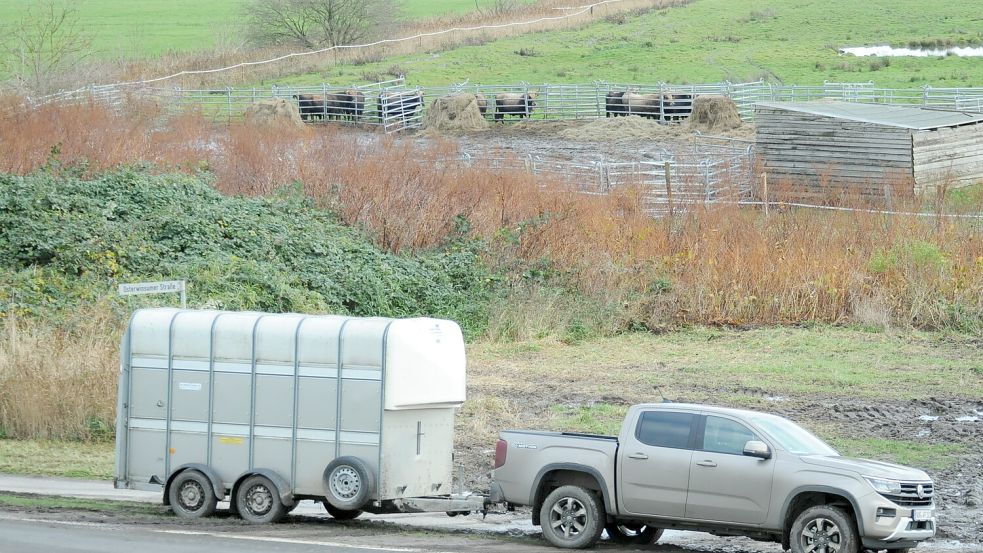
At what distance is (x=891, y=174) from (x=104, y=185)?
20986 mm

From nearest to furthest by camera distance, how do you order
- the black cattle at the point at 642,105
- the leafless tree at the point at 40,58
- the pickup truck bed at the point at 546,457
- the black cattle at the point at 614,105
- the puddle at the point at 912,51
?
1. the pickup truck bed at the point at 546,457
2. the leafless tree at the point at 40,58
3. the black cattle at the point at 642,105
4. the black cattle at the point at 614,105
5. the puddle at the point at 912,51

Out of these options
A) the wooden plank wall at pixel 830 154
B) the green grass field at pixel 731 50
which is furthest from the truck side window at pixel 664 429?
the green grass field at pixel 731 50

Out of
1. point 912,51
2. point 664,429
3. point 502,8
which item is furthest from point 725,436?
point 502,8

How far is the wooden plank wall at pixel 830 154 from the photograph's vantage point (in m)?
35.5

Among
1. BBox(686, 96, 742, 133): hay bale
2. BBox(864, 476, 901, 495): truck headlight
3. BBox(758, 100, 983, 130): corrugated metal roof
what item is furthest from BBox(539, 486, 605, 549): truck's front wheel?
BBox(686, 96, 742, 133): hay bale

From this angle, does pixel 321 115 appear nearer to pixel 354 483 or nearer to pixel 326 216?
pixel 326 216

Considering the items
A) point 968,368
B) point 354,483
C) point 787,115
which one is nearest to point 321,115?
point 787,115

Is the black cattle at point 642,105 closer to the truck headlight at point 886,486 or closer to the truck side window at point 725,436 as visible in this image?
the truck side window at point 725,436

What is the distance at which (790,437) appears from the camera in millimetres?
12430

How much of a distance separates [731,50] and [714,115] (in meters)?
28.0

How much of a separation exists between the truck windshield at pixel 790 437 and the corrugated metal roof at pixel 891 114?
25065 millimetres

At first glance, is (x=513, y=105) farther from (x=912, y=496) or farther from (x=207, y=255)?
(x=912, y=496)

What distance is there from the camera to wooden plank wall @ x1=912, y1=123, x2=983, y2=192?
3556 centimetres

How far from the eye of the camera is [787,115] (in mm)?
38594
